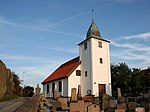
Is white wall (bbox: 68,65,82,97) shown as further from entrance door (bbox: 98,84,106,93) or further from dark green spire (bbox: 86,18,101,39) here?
dark green spire (bbox: 86,18,101,39)

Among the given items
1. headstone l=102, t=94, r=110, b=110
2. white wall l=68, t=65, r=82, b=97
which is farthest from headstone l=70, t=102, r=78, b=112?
white wall l=68, t=65, r=82, b=97

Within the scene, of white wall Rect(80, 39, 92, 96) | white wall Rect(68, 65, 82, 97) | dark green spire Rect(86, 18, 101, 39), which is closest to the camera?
white wall Rect(80, 39, 92, 96)

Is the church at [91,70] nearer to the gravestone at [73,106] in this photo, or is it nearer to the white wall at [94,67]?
the white wall at [94,67]

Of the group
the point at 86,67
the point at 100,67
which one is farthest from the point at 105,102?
the point at 86,67

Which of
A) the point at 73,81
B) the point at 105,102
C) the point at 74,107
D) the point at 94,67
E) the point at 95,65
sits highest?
the point at 95,65

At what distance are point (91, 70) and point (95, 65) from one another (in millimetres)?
1174

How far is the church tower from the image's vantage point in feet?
111

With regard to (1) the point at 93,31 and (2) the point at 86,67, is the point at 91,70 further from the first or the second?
(1) the point at 93,31

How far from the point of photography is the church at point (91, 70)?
34.2 meters

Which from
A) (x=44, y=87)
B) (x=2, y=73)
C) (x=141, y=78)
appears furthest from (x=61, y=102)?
(x=44, y=87)

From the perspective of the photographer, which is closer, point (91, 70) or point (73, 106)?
point (73, 106)

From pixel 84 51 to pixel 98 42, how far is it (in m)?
3.02

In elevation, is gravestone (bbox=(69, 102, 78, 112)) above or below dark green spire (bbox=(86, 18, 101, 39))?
below

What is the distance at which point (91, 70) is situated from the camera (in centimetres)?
3419
